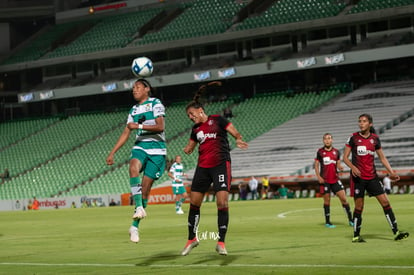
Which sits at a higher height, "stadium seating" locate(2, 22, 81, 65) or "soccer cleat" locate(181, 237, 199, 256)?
"stadium seating" locate(2, 22, 81, 65)

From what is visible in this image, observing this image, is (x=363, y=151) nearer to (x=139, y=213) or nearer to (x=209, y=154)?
(x=209, y=154)

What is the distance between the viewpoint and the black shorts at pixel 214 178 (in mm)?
12211

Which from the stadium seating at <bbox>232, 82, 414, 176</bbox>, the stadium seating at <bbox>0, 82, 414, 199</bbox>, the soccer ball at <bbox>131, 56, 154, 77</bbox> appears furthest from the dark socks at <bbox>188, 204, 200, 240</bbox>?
the stadium seating at <bbox>232, 82, 414, 176</bbox>

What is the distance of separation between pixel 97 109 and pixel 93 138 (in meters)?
9.70

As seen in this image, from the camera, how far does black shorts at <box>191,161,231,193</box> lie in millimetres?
12211

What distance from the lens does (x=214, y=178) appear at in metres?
12.3

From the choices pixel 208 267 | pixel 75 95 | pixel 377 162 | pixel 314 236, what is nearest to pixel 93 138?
pixel 75 95

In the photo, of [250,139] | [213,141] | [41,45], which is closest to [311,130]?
[250,139]

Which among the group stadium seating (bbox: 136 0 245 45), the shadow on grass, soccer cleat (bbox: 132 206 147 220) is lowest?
the shadow on grass

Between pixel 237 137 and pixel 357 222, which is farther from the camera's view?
pixel 357 222

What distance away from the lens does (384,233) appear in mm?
16578

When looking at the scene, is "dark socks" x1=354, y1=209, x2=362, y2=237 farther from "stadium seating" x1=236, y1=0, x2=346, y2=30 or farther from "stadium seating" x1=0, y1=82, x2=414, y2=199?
"stadium seating" x1=236, y1=0, x2=346, y2=30

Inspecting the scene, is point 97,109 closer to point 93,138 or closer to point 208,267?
point 93,138

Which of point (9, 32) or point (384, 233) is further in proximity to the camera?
point (9, 32)
